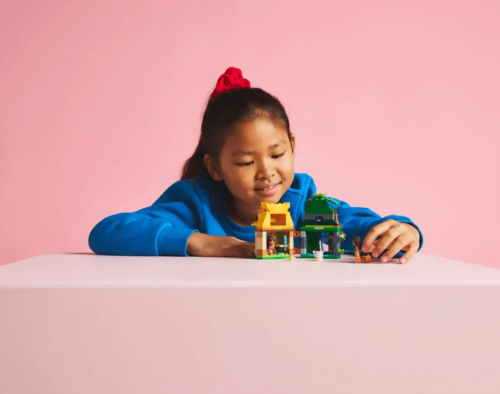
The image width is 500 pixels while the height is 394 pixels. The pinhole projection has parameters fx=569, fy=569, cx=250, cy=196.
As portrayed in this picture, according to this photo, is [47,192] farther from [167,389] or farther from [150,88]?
[167,389]

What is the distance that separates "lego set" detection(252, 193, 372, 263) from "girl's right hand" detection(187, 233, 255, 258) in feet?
0.10

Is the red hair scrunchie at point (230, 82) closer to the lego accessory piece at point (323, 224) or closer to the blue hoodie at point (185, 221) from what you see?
the blue hoodie at point (185, 221)

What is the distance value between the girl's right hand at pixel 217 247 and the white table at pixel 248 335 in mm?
327

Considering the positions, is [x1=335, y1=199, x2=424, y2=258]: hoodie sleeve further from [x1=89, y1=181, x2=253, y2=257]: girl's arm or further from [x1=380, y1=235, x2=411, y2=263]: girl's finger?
[x1=89, y1=181, x2=253, y2=257]: girl's arm

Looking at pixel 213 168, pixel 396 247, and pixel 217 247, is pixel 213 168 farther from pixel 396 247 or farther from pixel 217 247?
pixel 396 247

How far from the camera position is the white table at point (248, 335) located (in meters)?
0.64

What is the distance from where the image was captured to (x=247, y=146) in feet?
3.93

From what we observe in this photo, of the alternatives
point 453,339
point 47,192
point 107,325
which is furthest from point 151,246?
point 47,192

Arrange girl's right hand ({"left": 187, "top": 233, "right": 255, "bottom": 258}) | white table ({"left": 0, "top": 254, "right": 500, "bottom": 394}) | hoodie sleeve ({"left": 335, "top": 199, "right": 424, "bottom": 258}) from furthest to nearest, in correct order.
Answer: hoodie sleeve ({"left": 335, "top": 199, "right": 424, "bottom": 258}) → girl's right hand ({"left": 187, "top": 233, "right": 255, "bottom": 258}) → white table ({"left": 0, "top": 254, "right": 500, "bottom": 394})

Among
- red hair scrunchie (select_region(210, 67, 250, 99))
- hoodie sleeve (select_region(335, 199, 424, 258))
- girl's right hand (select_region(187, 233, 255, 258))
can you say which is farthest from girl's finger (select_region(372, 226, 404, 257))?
red hair scrunchie (select_region(210, 67, 250, 99))

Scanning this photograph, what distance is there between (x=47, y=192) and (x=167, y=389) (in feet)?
5.55

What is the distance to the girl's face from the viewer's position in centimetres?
119

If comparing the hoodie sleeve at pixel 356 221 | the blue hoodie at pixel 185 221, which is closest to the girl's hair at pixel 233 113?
the blue hoodie at pixel 185 221

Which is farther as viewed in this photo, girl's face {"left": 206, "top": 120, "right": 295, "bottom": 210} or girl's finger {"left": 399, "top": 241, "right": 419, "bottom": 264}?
girl's face {"left": 206, "top": 120, "right": 295, "bottom": 210}
